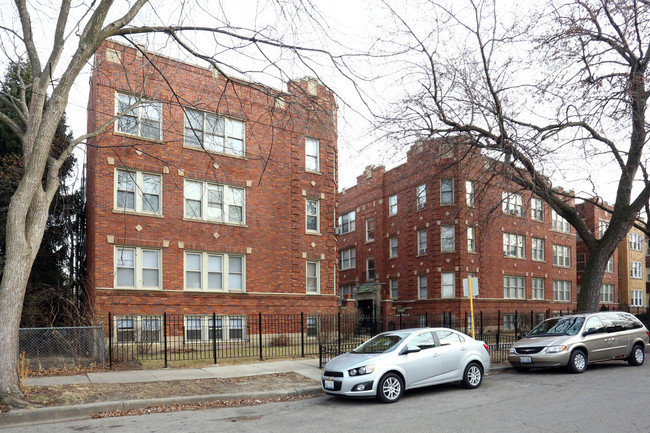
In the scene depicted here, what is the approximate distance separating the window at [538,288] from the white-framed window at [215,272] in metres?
23.9

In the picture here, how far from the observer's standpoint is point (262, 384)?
1258 cm

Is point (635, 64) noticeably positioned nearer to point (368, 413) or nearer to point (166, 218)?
point (368, 413)

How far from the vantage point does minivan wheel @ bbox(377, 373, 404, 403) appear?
10.3 meters

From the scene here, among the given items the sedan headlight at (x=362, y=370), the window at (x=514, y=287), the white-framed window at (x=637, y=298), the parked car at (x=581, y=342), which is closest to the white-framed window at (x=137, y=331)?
the sedan headlight at (x=362, y=370)

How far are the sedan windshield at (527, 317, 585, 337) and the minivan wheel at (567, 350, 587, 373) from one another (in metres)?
0.62

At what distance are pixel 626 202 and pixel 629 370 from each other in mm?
6476

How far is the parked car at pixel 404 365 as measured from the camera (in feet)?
33.8

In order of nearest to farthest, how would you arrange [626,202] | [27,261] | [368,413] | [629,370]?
[368,413] → [27,261] → [629,370] → [626,202]

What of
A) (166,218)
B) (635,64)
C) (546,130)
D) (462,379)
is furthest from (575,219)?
(166,218)

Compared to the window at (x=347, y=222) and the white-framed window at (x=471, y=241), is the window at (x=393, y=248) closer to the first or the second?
the window at (x=347, y=222)

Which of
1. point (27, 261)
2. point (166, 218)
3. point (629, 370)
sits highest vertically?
point (166, 218)

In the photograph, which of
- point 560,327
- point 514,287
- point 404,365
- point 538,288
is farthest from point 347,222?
point 404,365

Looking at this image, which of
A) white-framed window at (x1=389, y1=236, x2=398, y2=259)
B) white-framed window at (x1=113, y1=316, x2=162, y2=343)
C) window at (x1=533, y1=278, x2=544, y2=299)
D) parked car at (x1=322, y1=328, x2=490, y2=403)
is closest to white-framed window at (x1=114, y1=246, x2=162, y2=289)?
white-framed window at (x1=113, y1=316, x2=162, y2=343)

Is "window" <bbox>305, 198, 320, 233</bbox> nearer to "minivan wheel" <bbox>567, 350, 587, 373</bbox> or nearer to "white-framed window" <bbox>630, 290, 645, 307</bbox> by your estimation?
"minivan wheel" <bbox>567, 350, 587, 373</bbox>
